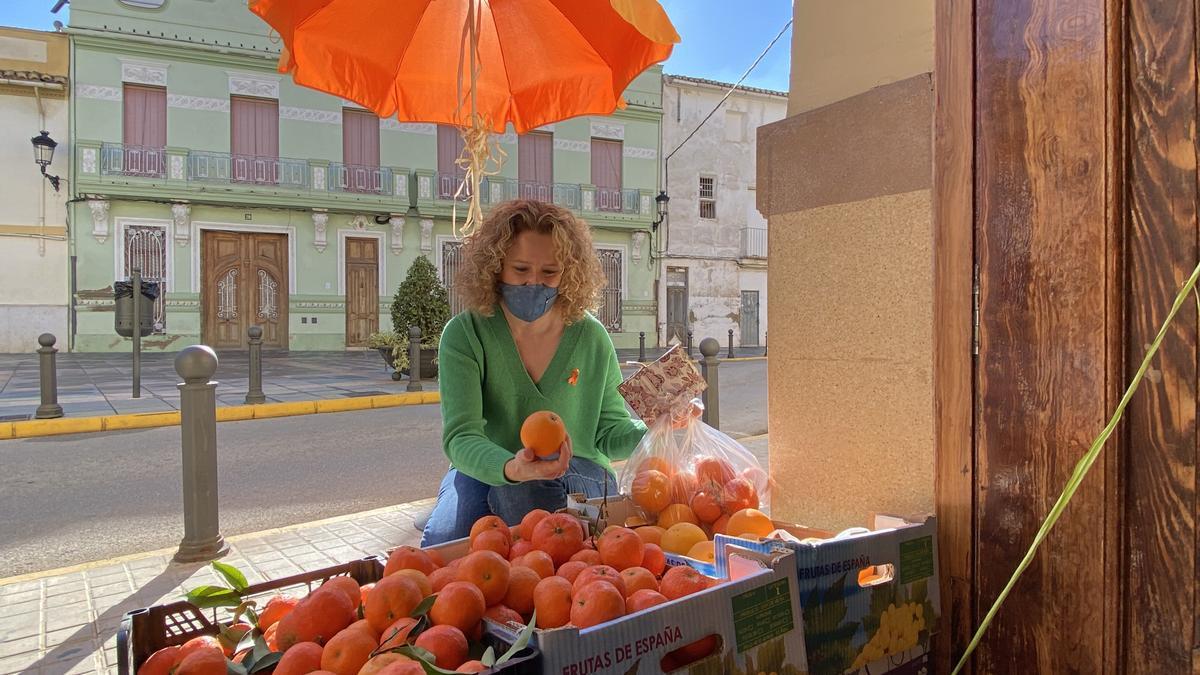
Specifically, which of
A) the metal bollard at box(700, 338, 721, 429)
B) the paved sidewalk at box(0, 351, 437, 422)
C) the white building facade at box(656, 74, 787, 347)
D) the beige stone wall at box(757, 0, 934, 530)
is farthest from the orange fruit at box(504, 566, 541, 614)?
the white building facade at box(656, 74, 787, 347)

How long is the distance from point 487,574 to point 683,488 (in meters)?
0.92

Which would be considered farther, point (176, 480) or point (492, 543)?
point (176, 480)

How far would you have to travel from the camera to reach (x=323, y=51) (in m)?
3.13

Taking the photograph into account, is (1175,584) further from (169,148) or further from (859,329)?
(169,148)

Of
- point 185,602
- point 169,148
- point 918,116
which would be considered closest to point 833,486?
point 918,116

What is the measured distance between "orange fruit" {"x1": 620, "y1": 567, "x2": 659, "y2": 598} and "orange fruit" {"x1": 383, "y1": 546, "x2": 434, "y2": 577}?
1.42ft

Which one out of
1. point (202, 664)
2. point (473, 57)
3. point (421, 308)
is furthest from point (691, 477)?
point (421, 308)

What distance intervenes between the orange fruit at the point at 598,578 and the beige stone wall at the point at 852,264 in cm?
105

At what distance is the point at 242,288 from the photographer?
19062 millimetres

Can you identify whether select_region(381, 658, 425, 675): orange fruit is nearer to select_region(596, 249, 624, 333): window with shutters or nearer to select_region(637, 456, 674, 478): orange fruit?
select_region(637, 456, 674, 478): orange fruit

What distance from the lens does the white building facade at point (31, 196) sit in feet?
56.3

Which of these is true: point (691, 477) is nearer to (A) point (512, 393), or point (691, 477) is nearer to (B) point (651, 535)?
(B) point (651, 535)

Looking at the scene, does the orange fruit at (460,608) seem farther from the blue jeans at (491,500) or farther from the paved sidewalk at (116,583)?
the paved sidewalk at (116,583)

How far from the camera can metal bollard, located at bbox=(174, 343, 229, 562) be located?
3.89 m
